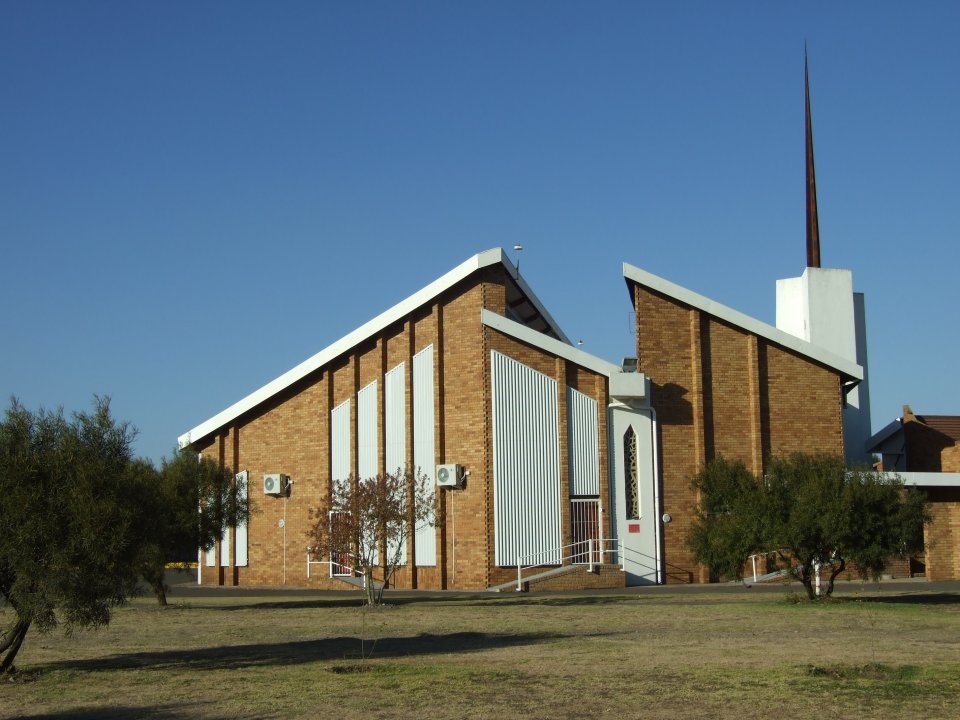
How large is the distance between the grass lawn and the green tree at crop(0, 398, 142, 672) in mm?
1023

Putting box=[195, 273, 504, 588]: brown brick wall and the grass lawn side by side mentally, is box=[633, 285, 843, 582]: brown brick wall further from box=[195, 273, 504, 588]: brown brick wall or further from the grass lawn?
the grass lawn

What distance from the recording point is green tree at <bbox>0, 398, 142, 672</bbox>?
13.9m

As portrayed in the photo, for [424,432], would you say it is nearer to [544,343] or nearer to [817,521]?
[544,343]

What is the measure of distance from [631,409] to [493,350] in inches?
188

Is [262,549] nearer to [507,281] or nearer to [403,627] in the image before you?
[507,281]

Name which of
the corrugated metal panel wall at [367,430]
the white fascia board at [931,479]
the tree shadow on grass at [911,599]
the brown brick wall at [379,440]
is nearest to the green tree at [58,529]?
the tree shadow on grass at [911,599]

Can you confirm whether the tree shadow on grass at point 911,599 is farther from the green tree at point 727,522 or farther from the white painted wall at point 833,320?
the white painted wall at point 833,320

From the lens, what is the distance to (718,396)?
37.5 meters

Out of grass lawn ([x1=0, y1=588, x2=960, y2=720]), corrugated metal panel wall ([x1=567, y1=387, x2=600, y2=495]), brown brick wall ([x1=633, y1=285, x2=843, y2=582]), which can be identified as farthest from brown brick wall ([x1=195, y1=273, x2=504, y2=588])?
grass lawn ([x1=0, y1=588, x2=960, y2=720])

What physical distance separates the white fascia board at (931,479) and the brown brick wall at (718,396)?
238 cm

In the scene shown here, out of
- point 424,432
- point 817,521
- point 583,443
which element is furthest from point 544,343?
point 817,521

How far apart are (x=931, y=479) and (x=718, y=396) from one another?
7144 mm

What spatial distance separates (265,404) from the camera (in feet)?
130

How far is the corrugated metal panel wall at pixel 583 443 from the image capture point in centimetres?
3612
